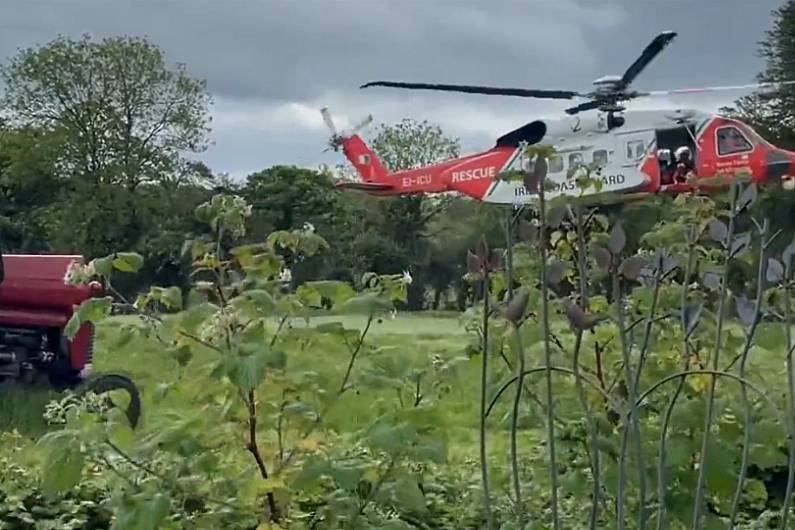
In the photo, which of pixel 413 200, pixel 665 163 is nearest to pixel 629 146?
pixel 665 163

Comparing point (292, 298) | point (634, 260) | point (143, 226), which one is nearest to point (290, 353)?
point (292, 298)

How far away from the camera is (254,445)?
1339 millimetres

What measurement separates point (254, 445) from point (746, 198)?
639mm

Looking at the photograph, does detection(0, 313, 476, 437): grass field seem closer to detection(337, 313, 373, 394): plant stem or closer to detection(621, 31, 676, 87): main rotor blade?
detection(337, 313, 373, 394): plant stem

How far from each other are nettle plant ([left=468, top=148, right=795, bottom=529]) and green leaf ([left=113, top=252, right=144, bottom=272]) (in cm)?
44

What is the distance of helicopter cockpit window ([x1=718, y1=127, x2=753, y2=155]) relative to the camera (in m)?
7.42

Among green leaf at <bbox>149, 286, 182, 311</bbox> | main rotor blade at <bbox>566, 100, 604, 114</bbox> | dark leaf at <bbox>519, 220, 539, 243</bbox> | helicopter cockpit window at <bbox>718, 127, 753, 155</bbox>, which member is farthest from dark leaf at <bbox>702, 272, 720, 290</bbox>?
helicopter cockpit window at <bbox>718, 127, 753, 155</bbox>

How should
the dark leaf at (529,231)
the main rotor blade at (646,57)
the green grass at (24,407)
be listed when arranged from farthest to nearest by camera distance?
the main rotor blade at (646,57) → the green grass at (24,407) → the dark leaf at (529,231)

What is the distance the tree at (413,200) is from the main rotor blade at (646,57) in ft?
4.47

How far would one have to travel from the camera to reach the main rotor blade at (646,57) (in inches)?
239

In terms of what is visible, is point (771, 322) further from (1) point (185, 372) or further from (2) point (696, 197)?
(1) point (185, 372)

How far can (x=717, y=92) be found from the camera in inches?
241

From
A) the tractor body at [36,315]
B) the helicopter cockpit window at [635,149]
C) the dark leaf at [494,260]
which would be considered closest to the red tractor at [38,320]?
the tractor body at [36,315]

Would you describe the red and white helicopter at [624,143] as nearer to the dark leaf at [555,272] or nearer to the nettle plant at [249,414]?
the nettle plant at [249,414]
